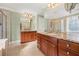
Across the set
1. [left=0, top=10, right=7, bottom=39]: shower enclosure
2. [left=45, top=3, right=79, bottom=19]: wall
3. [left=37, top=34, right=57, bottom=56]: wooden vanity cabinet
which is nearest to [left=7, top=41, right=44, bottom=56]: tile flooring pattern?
[left=37, top=34, right=57, bottom=56]: wooden vanity cabinet

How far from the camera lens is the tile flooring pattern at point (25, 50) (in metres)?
2.26

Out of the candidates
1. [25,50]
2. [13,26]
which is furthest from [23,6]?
[25,50]

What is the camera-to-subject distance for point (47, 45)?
2639 mm

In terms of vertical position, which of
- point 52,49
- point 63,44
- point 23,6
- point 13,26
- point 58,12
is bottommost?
point 52,49

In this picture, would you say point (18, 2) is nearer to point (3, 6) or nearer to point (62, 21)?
point (3, 6)

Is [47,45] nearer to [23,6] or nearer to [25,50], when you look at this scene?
[25,50]

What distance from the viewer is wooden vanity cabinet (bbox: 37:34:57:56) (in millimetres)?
2367

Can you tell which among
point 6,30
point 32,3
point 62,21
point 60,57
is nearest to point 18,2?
point 32,3

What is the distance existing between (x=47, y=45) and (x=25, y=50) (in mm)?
530

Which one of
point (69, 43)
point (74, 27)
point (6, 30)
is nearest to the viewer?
point (69, 43)

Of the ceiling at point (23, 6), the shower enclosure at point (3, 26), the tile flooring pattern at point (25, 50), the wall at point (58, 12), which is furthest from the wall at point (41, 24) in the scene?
the shower enclosure at point (3, 26)

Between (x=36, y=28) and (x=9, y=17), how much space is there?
0.57 metres

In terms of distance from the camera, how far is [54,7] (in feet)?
7.41

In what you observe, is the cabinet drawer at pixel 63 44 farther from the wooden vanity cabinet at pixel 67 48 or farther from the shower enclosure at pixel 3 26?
the shower enclosure at pixel 3 26
